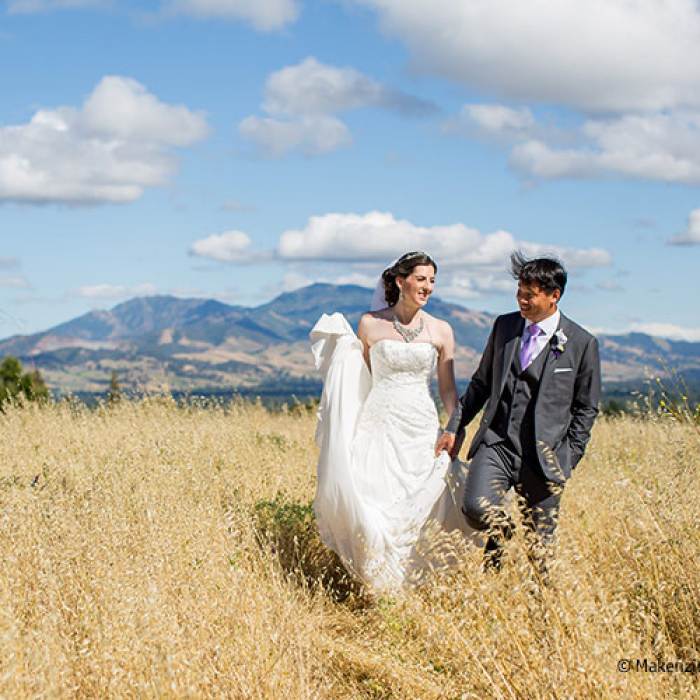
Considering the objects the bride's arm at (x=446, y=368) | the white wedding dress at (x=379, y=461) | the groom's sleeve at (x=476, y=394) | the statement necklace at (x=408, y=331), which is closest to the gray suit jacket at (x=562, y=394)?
the groom's sleeve at (x=476, y=394)

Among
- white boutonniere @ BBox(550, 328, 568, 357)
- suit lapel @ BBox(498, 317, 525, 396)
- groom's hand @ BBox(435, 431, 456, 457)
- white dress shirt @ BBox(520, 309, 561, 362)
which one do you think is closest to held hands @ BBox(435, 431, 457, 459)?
groom's hand @ BBox(435, 431, 456, 457)

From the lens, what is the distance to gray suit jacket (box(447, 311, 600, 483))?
6.45m

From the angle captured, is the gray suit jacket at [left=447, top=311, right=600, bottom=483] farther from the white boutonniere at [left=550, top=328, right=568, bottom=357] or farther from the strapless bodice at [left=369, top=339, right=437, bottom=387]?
the strapless bodice at [left=369, top=339, right=437, bottom=387]

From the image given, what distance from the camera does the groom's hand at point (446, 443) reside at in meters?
7.27

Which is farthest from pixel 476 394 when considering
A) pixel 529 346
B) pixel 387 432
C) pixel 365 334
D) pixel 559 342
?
pixel 365 334

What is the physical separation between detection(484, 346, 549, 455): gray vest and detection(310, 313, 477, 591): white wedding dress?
851mm

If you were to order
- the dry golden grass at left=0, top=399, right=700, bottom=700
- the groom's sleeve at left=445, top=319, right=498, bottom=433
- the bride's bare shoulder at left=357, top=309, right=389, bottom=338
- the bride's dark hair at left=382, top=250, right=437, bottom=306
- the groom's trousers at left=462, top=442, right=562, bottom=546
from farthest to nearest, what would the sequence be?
the bride's bare shoulder at left=357, top=309, right=389, bottom=338, the bride's dark hair at left=382, top=250, right=437, bottom=306, the groom's sleeve at left=445, top=319, right=498, bottom=433, the groom's trousers at left=462, top=442, right=562, bottom=546, the dry golden grass at left=0, top=399, right=700, bottom=700

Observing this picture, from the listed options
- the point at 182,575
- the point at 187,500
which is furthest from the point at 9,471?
the point at 182,575

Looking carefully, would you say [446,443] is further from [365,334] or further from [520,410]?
[365,334]

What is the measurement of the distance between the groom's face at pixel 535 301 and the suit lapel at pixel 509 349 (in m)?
0.14

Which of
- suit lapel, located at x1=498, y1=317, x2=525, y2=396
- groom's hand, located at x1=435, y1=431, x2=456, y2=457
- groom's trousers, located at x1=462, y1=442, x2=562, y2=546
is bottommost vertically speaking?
groom's trousers, located at x1=462, y1=442, x2=562, y2=546

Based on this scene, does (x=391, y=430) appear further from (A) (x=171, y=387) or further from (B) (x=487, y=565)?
(A) (x=171, y=387)

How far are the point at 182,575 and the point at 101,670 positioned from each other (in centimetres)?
127

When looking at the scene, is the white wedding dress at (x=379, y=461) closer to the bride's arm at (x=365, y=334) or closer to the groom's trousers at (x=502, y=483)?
the bride's arm at (x=365, y=334)
